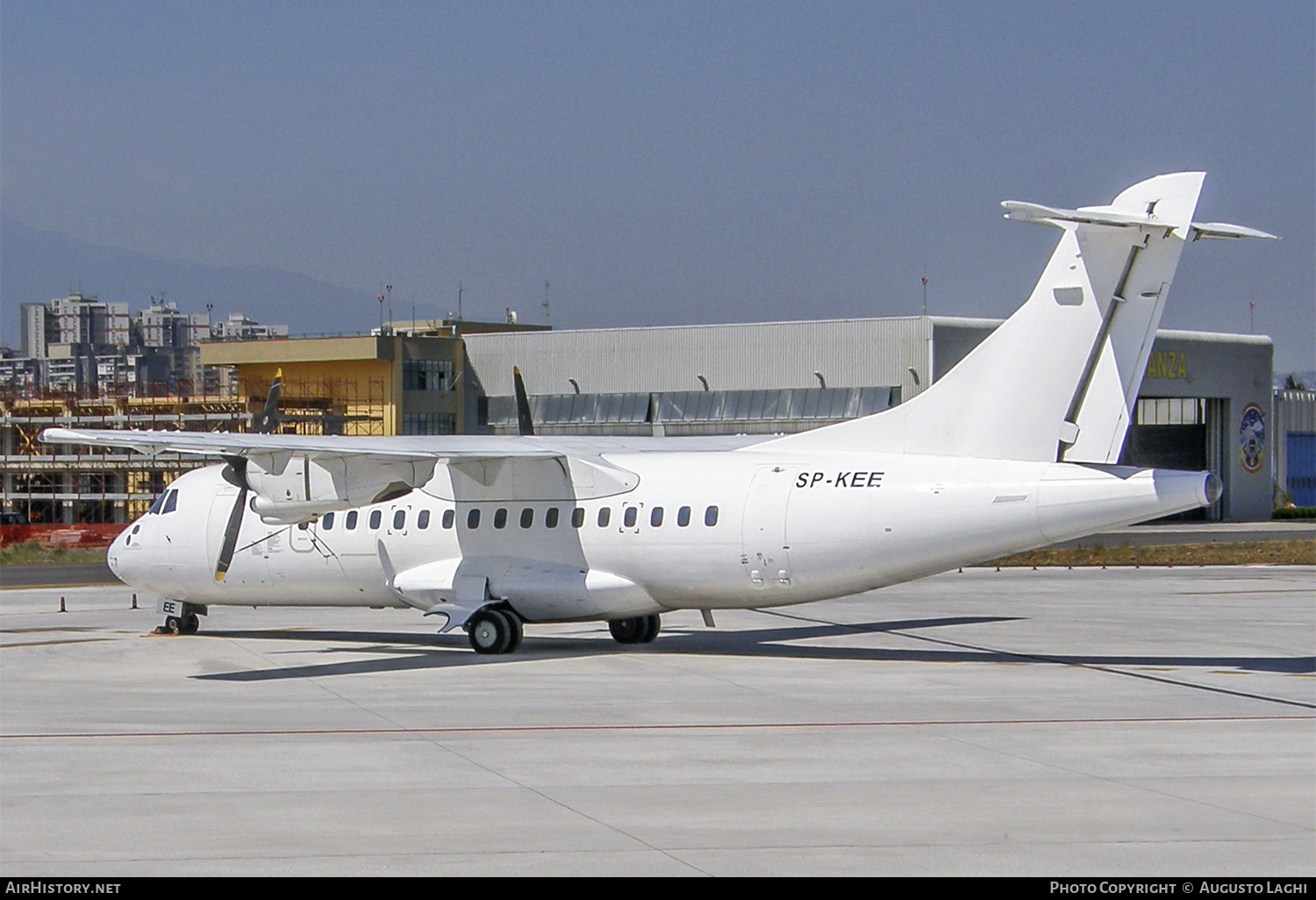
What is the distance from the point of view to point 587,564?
73.9 feet

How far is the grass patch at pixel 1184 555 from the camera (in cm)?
4703

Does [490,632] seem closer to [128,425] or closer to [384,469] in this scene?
[384,469]

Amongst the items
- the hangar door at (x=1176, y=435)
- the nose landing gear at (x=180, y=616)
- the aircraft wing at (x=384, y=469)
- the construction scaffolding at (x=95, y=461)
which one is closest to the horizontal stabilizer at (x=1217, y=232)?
the aircraft wing at (x=384, y=469)

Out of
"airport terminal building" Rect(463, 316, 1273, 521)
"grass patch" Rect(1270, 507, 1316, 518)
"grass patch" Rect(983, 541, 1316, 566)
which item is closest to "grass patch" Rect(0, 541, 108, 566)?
"airport terminal building" Rect(463, 316, 1273, 521)

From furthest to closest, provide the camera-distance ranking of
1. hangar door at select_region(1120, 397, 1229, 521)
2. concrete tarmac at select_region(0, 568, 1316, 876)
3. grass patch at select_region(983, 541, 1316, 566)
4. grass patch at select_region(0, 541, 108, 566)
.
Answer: hangar door at select_region(1120, 397, 1229, 521) < grass patch at select_region(0, 541, 108, 566) < grass patch at select_region(983, 541, 1316, 566) < concrete tarmac at select_region(0, 568, 1316, 876)

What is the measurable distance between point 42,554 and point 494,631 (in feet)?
102

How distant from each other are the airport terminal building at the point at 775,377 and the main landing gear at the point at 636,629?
35707 mm

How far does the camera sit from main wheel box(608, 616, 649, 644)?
952 inches

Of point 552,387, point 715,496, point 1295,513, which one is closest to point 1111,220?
point 715,496

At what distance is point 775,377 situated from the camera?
62.6 meters

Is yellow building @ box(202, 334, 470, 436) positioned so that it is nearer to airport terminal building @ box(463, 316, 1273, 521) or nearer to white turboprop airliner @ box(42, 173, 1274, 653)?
airport terminal building @ box(463, 316, 1273, 521)

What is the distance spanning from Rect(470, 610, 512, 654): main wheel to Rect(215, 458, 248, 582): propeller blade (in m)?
3.87

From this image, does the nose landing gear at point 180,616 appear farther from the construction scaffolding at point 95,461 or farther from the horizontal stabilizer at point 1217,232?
the construction scaffolding at point 95,461

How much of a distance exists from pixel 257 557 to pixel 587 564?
19.6ft
